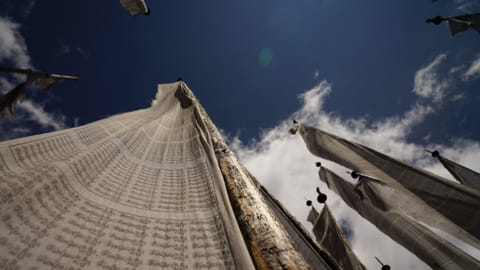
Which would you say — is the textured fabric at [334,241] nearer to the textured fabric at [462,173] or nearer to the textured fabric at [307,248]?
the textured fabric at [307,248]

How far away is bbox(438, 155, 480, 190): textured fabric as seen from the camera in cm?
701

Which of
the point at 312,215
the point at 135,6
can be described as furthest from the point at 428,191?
the point at 312,215

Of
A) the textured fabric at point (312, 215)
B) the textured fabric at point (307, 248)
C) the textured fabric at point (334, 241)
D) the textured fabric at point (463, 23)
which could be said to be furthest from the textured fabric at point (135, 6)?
the textured fabric at point (312, 215)

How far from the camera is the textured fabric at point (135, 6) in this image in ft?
13.3

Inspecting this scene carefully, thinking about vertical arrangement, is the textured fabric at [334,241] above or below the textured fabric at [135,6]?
below

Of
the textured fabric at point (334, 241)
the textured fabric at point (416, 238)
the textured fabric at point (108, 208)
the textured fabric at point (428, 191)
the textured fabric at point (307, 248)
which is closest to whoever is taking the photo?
the textured fabric at point (108, 208)

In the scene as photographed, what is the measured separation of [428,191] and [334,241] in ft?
18.2

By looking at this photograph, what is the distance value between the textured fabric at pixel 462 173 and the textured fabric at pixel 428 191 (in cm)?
485

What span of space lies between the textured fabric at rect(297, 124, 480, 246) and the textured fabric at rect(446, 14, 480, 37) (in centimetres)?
460

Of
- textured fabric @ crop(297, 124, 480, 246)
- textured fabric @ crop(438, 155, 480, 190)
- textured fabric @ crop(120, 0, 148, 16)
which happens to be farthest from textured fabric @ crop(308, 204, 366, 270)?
textured fabric @ crop(120, 0, 148, 16)

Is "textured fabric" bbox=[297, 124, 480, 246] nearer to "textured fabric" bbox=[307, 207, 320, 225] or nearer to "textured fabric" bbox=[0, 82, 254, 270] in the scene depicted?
"textured fabric" bbox=[0, 82, 254, 270]

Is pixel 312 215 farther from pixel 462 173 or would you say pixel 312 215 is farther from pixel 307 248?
pixel 307 248

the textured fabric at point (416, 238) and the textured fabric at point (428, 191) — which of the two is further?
the textured fabric at point (416, 238)

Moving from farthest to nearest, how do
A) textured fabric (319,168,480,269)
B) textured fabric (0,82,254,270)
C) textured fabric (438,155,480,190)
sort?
textured fabric (438,155,480,190) < textured fabric (319,168,480,269) < textured fabric (0,82,254,270)
